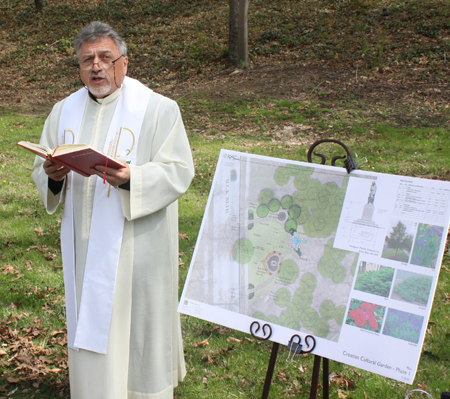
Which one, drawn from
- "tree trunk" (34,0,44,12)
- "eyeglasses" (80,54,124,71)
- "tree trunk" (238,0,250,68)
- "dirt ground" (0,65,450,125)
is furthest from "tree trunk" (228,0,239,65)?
"tree trunk" (34,0,44,12)

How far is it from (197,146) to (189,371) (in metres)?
5.95

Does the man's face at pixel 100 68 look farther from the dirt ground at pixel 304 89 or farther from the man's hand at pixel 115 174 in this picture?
the dirt ground at pixel 304 89

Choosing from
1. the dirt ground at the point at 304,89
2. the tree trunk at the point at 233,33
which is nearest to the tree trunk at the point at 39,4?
the dirt ground at the point at 304,89

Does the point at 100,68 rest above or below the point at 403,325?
above

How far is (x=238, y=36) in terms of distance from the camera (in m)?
13.2

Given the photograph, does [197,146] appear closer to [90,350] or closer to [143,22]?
[90,350]

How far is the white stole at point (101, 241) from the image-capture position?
8.86 ft

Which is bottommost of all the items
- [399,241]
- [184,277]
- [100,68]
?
[184,277]

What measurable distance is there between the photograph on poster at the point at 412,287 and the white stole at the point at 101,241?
5.20 feet

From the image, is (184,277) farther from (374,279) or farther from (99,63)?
(374,279)

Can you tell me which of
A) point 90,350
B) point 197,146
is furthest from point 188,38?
point 90,350

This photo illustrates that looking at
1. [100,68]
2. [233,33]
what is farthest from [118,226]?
[233,33]

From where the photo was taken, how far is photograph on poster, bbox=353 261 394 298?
6.97 feet

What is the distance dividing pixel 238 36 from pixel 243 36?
185 mm
